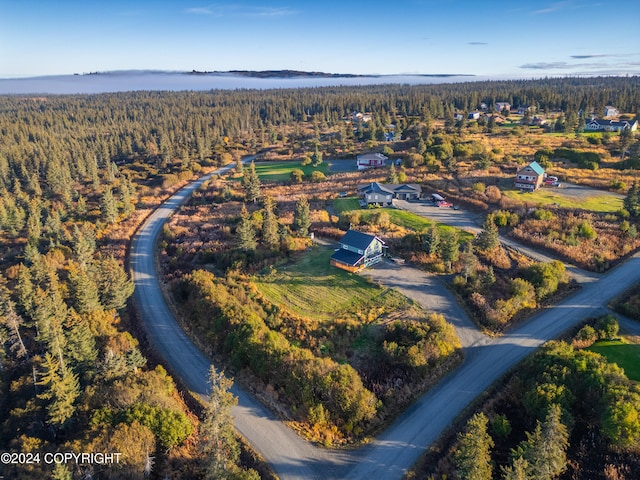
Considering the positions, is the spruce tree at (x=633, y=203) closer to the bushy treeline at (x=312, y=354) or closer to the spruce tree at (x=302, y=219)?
the bushy treeline at (x=312, y=354)

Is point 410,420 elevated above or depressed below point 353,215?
below

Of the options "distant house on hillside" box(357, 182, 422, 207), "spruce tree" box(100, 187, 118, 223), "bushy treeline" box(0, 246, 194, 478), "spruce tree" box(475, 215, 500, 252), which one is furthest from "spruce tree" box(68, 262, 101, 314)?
"distant house on hillside" box(357, 182, 422, 207)

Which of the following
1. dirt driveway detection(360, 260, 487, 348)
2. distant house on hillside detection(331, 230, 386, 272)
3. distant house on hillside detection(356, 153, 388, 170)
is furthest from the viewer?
distant house on hillside detection(356, 153, 388, 170)

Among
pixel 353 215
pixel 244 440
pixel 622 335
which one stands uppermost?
pixel 353 215

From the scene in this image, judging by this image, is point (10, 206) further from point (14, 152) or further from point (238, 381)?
point (238, 381)

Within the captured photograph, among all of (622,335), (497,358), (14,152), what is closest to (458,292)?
(497,358)

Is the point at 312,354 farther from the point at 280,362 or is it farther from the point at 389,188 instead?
the point at 389,188

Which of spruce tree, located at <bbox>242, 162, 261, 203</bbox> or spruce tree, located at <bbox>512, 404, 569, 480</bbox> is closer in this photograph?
spruce tree, located at <bbox>512, 404, 569, 480</bbox>

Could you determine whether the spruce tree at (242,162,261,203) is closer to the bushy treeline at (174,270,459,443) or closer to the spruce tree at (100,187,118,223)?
the spruce tree at (100,187,118,223)
